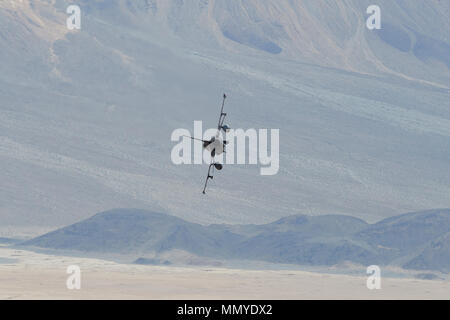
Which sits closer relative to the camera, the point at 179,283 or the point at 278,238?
the point at 179,283

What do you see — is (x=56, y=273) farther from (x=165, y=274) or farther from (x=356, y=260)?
(x=356, y=260)

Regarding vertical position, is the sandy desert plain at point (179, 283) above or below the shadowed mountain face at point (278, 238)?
below

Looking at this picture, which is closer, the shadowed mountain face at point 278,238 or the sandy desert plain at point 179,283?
the sandy desert plain at point 179,283

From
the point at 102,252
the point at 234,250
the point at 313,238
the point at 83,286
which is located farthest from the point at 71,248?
the point at 83,286

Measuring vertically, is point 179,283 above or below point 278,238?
below
